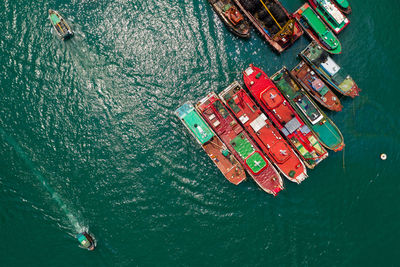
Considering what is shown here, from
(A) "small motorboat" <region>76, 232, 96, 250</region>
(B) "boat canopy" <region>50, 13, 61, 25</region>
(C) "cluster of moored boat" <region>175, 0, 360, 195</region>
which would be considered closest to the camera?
(A) "small motorboat" <region>76, 232, 96, 250</region>

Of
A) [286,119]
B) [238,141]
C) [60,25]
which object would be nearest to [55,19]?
[60,25]

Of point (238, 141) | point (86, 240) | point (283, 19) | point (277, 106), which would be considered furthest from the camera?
point (283, 19)

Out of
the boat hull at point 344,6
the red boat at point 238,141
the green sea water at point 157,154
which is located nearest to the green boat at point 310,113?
the green sea water at point 157,154

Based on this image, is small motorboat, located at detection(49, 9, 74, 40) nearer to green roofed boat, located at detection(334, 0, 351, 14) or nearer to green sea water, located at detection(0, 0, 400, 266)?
green sea water, located at detection(0, 0, 400, 266)

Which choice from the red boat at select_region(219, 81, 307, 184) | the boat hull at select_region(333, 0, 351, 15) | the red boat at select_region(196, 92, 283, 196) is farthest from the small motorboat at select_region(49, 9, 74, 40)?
the boat hull at select_region(333, 0, 351, 15)

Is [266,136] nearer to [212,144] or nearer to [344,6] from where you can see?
[212,144]

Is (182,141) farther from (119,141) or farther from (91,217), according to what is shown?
(91,217)

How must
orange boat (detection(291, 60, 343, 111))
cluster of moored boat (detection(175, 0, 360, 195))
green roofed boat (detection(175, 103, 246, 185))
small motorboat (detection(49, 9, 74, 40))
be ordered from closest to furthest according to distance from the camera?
green roofed boat (detection(175, 103, 246, 185)) < cluster of moored boat (detection(175, 0, 360, 195)) < small motorboat (detection(49, 9, 74, 40)) < orange boat (detection(291, 60, 343, 111))
